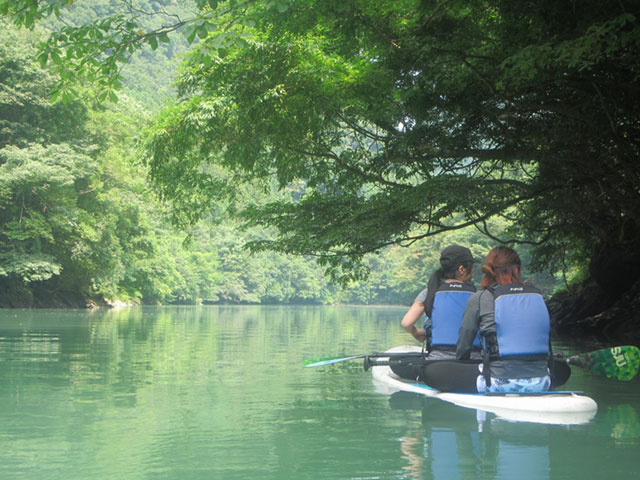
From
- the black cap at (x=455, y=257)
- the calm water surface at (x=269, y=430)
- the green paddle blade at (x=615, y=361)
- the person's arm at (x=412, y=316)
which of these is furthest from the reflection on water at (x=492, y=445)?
the black cap at (x=455, y=257)

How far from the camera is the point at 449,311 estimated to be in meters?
6.95

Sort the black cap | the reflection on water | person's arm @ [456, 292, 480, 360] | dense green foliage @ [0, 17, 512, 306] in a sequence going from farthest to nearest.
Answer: dense green foliage @ [0, 17, 512, 306], the black cap, person's arm @ [456, 292, 480, 360], the reflection on water

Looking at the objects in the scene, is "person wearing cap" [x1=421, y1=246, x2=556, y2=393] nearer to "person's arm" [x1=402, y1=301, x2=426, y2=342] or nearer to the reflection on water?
the reflection on water

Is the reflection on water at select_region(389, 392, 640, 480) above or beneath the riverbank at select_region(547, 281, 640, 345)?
beneath

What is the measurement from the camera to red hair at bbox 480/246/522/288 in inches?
237

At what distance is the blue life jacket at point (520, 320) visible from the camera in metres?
6.06

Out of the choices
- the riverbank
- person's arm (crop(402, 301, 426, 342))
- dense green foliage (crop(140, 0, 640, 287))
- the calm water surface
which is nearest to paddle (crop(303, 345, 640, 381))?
the calm water surface

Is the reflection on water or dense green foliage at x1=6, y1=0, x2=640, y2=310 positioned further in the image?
dense green foliage at x1=6, y1=0, x2=640, y2=310

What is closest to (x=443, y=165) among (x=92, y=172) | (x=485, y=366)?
(x=485, y=366)

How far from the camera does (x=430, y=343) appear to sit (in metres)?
7.27

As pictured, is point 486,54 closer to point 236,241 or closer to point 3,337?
point 3,337

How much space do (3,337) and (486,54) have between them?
10757 mm

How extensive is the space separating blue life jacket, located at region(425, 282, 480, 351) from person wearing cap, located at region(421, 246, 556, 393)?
473 millimetres

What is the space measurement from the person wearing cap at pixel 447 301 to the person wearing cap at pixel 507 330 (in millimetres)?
482
